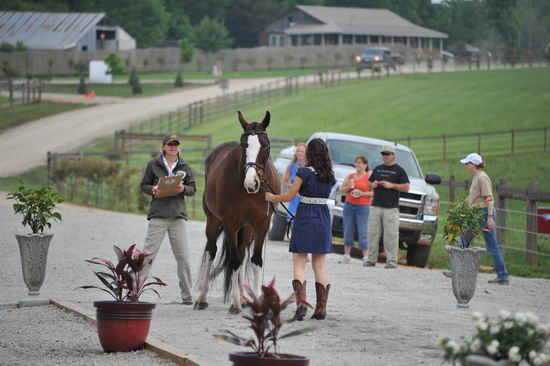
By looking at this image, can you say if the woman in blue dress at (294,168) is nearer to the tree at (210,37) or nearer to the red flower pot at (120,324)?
the red flower pot at (120,324)

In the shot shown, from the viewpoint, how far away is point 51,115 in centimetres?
5459

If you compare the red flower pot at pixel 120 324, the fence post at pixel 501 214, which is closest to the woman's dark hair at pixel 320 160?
the red flower pot at pixel 120 324

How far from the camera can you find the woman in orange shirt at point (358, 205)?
17.5m

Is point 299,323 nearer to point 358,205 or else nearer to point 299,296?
point 299,296

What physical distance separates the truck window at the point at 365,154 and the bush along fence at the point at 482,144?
15.9 m

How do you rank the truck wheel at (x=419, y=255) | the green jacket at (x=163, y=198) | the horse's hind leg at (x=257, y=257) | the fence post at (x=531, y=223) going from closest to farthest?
the horse's hind leg at (x=257, y=257) < the green jacket at (x=163, y=198) < the fence post at (x=531, y=223) < the truck wheel at (x=419, y=255)

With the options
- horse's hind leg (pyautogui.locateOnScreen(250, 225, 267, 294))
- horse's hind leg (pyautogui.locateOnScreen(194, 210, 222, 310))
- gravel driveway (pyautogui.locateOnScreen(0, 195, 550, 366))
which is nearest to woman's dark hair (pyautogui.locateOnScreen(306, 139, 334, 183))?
horse's hind leg (pyautogui.locateOnScreen(250, 225, 267, 294))

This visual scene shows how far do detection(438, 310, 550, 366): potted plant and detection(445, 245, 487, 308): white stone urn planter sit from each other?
567 centimetres

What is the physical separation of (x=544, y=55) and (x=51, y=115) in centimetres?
3371

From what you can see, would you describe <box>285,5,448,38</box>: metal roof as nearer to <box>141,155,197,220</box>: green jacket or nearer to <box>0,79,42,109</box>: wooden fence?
<box>0,79,42,109</box>: wooden fence

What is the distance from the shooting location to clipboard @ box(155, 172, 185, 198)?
11.9 metres

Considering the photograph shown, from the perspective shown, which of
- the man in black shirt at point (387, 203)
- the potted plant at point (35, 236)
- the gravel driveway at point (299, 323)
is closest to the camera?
the gravel driveway at point (299, 323)

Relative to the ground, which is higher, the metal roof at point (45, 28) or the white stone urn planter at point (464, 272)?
the metal roof at point (45, 28)

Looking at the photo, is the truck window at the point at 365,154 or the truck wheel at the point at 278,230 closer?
the truck window at the point at 365,154
